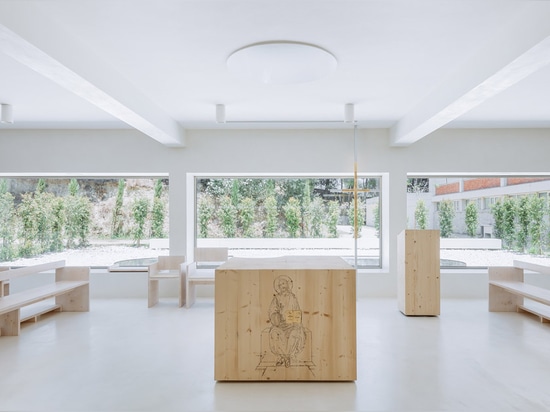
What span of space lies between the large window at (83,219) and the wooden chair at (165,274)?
2.09 feet

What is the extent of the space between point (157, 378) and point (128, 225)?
408cm

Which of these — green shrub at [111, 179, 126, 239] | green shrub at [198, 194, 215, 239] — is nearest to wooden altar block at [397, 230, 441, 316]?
green shrub at [198, 194, 215, 239]

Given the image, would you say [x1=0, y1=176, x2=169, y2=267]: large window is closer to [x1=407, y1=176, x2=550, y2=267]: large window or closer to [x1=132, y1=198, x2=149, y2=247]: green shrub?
[x1=132, y1=198, x2=149, y2=247]: green shrub

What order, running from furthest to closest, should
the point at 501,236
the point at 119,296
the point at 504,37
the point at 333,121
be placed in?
1. the point at 501,236
2. the point at 119,296
3. the point at 333,121
4. the point at 504,37

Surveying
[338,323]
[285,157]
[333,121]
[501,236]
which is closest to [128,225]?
[285,157]

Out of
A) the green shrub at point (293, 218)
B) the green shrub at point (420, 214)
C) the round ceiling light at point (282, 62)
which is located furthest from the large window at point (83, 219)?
the green shrub at point (420, 214)

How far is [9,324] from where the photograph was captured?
13.4 ft

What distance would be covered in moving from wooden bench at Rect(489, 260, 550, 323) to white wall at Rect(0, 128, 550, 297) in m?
0.70

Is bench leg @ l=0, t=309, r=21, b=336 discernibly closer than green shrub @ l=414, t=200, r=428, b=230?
Yes

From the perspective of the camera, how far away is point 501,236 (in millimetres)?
6461

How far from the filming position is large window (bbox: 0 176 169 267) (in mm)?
6496

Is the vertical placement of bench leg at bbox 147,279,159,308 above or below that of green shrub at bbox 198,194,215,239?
below

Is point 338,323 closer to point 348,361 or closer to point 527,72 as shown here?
point 348,361

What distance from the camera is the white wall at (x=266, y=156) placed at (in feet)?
19.7
